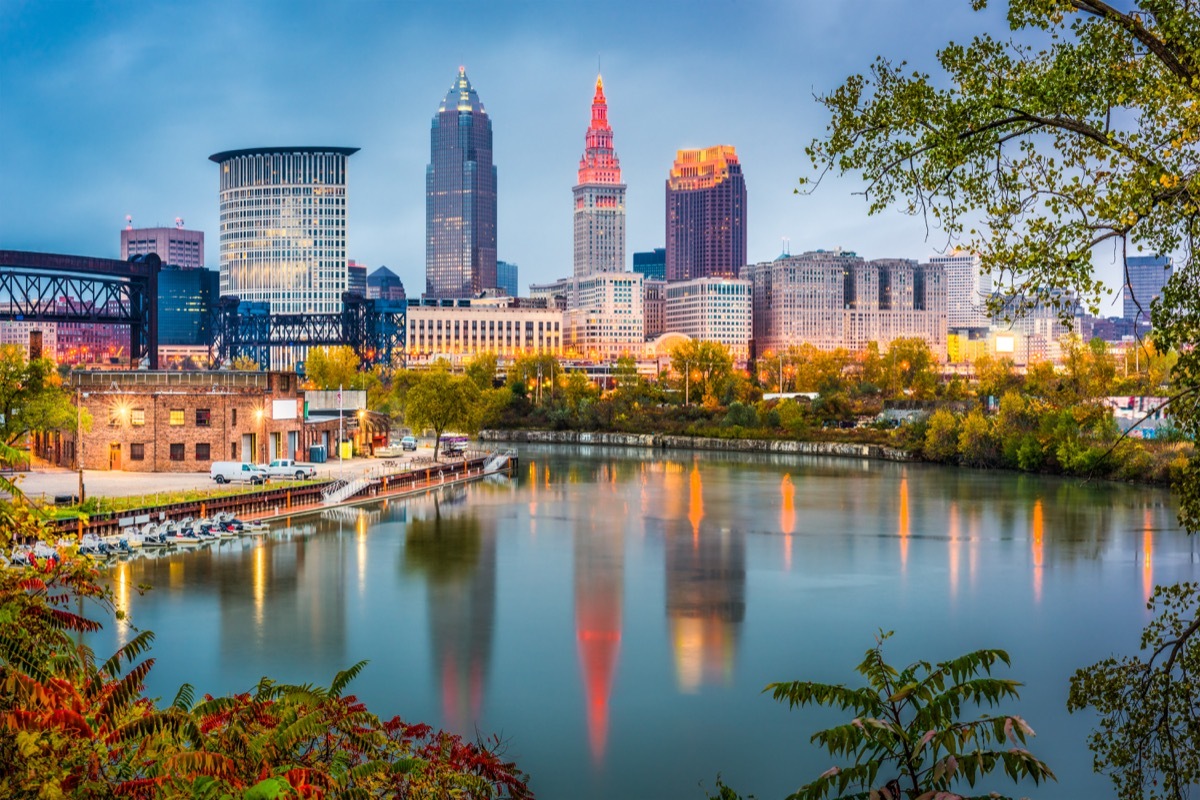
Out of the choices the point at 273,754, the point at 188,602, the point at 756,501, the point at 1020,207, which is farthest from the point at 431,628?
the point at 756,501

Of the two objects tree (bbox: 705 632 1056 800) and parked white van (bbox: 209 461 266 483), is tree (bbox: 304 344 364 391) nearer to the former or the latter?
parked white van (bbox: 209 461 266 483)

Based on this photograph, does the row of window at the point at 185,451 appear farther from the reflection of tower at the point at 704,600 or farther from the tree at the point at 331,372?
the tree at the point at 331,372

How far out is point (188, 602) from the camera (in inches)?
1280

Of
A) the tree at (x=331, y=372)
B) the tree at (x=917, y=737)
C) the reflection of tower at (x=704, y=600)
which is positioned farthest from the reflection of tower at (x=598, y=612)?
the tree at (x=331, y=372)

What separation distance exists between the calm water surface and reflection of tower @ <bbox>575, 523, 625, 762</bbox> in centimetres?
10

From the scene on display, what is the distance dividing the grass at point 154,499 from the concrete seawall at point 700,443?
51.5m

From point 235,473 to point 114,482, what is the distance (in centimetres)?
517

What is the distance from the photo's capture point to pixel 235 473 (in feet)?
181

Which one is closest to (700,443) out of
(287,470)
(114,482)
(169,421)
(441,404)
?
(441,404)

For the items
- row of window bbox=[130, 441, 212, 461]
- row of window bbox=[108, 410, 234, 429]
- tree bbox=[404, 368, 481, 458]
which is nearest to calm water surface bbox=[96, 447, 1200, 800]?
row of window bbox=[130, 441, 212, 461]

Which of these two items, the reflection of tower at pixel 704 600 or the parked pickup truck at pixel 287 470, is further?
the parked pickup truck at pixel 287 470

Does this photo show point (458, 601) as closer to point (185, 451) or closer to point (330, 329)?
point (185, 451)

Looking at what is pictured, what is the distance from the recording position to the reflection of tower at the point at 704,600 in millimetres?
27500

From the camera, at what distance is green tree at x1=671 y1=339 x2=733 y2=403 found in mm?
130500
